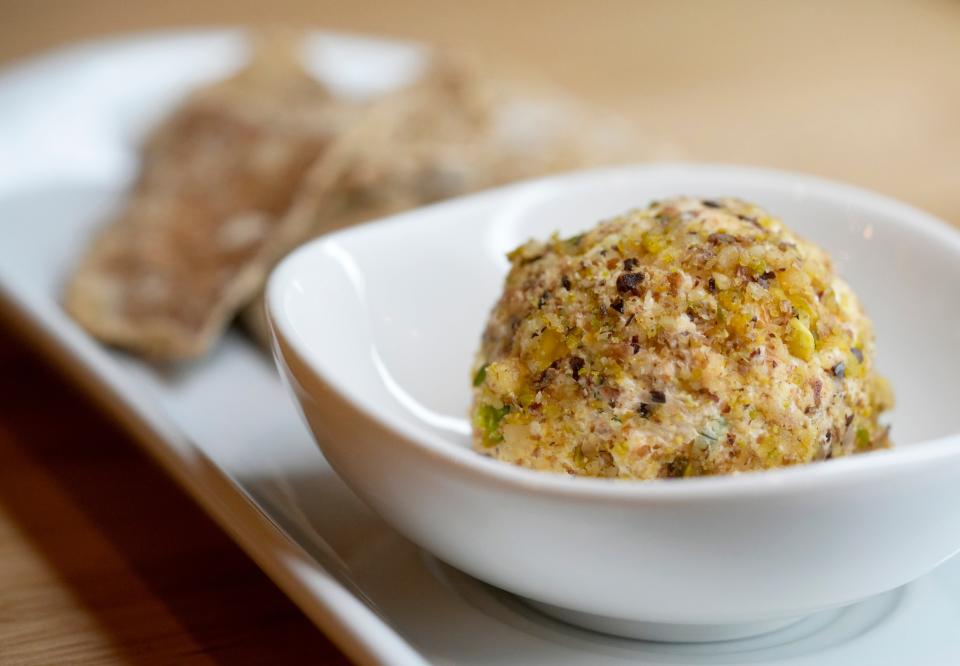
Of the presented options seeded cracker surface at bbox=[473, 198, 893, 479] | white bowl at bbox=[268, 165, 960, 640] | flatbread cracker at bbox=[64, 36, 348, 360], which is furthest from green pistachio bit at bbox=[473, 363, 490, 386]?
flatbread cracker at bbox=[64, 36, 348, 360]

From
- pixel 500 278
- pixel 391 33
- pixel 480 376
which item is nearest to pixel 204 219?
pixel 500 278

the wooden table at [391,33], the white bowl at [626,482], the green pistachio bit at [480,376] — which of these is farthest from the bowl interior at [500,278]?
the wooden table at [391,33]

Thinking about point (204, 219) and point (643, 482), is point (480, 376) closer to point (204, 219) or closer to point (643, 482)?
point (643, 482)

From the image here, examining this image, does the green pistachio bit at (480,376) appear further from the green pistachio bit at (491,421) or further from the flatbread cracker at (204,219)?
the flatbread cracker at (204,219)

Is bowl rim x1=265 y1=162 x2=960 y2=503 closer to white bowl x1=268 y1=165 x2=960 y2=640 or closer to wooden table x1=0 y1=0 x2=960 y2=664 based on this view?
white bowl x1=268 y1=165 x2=960 y2=640

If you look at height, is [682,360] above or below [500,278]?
above

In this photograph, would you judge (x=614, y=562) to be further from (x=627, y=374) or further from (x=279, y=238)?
(x=279, y=238)
